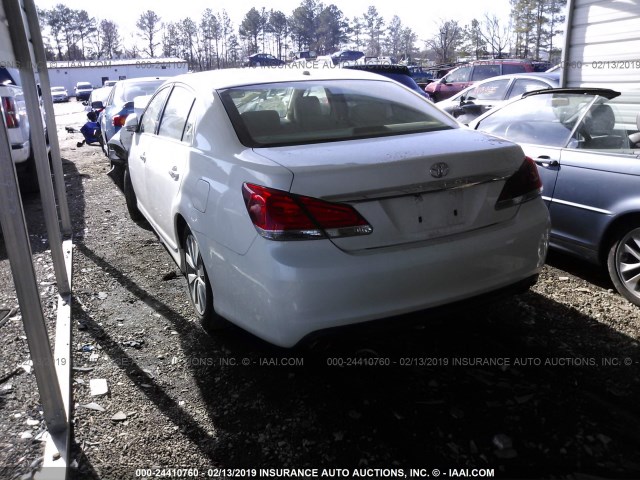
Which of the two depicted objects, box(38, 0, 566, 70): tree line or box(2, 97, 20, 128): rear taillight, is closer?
box(2, 97, 20, 128): rear taillight

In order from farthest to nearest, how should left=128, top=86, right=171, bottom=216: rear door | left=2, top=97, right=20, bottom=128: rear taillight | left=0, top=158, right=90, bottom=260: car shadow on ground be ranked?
left=2, top=97, right=20, bottom=128: rear taillight, left=0, top=158, right=90, bottom=260: car shadow on ground, left=128, top=86, right=171, bottom=216: rear door

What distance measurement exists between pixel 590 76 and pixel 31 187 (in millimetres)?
8205

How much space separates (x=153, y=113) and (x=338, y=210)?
2977 millimetres

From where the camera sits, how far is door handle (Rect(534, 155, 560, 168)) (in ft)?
13.7

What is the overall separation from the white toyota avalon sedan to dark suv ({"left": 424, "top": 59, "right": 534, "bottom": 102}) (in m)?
13.0

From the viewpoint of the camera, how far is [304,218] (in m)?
2.38

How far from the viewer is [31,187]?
26.3 ft

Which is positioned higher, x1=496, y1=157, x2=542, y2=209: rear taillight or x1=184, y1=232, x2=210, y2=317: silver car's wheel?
x1=496, y1=157, x2=542, y2=209: rear taillight

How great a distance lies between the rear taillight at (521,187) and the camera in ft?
9.19

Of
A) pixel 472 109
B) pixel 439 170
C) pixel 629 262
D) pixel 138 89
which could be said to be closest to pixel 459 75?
Answer: pixel 472 109

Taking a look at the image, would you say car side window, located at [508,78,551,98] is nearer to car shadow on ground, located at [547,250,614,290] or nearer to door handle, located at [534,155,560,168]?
car shadow on ground, located at [547,250,614,290]

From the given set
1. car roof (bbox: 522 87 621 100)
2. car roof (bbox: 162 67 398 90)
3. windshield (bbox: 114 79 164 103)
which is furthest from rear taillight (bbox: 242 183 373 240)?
windshield (bbox: 114 79 164 103)

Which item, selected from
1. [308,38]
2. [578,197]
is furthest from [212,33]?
[578,197]

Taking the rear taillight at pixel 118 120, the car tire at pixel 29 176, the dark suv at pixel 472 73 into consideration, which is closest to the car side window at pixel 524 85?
the dark suv at pixel 472 73
